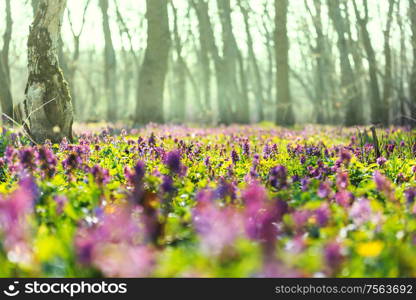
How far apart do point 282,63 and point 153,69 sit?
25.2ft

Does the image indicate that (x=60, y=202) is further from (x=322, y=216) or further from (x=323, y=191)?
(x=323, y=191)

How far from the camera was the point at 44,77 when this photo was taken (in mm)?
10367

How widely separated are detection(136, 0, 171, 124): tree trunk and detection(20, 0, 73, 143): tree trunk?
10.3 m

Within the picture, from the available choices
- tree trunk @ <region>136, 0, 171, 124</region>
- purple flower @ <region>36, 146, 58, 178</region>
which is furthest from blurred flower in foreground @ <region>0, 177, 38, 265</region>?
tree trunk @ <region>136, 0, 171, 124</region>

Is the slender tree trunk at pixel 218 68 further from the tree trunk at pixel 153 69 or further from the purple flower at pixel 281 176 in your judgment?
the purple flower at pixel 281 176

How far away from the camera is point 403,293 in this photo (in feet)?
10.1

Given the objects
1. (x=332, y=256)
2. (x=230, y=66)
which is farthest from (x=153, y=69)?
(x=332, y=256)

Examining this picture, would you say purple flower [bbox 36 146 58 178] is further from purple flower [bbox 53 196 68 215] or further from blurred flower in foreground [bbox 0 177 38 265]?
blurred flower in foreground [bbox 0 177 38 265]

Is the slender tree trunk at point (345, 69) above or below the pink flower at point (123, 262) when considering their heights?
above

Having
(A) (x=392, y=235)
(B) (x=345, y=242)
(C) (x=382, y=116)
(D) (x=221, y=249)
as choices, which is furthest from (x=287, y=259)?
(C) (x=382, y=116)

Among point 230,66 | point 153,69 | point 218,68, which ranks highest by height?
point 230,66

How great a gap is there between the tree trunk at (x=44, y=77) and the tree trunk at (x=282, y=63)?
52.9 feet

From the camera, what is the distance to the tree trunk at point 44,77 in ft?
33.9

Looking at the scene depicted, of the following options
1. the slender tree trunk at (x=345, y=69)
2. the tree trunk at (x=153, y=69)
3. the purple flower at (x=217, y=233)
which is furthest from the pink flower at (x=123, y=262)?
the slender tree trunk at (x=345, y=69)
